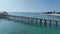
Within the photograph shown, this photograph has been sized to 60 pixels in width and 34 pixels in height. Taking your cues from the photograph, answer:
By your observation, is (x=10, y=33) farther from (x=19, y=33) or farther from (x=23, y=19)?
(x=23, y=19)

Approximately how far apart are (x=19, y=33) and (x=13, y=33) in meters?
1.05

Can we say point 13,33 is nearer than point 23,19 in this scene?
Yes

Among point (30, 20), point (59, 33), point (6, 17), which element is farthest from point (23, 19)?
point (59, 33)

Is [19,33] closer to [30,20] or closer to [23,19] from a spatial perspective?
[30,20]

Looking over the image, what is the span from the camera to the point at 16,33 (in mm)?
19703

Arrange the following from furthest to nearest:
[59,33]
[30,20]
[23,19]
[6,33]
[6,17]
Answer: [6,17] < [23,19] < [30,20] < [59,33] < [6,33]

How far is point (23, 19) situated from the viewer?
42906mm

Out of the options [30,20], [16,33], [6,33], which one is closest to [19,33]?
[16,33]

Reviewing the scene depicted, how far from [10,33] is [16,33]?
3.43 ft

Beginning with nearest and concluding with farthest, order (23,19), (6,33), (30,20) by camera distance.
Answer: (6,33)
(30,20)
(23,19)

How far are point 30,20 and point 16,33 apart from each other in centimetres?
1994

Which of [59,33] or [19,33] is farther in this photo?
[59,33]

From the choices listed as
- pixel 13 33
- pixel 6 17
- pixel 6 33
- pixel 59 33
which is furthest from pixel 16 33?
pixel 6 17

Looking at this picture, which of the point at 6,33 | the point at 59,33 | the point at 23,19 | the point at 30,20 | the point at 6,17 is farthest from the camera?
the point at 6,17
